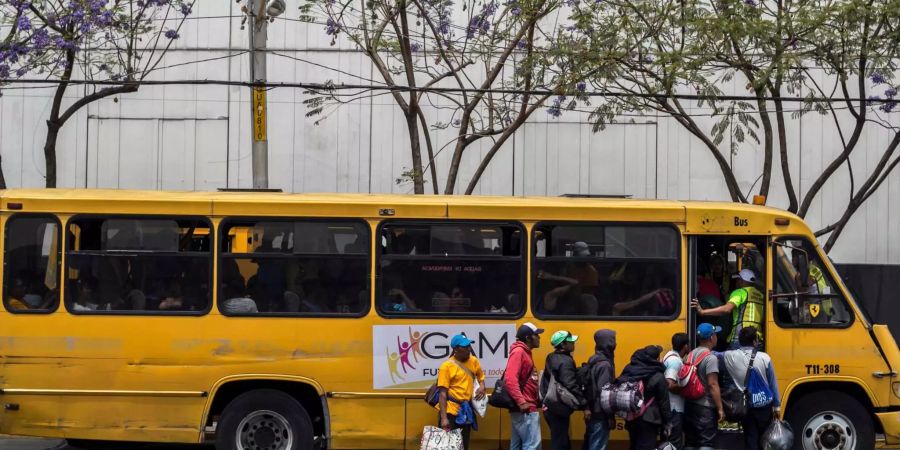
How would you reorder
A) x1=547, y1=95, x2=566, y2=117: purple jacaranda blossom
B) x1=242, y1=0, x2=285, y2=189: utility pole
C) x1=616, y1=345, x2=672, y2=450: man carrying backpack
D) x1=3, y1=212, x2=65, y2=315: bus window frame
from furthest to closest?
x1=547, y1=95, x2=566, y2=117: purple jacaranda blossom < x1=242, y1=0, x2=285, y2=189: utility pole < x1=3, y1=212, x2=65, y2=315: bus window frame < x1=616, y1=345, x2=672, y2=450: man carrying backpack

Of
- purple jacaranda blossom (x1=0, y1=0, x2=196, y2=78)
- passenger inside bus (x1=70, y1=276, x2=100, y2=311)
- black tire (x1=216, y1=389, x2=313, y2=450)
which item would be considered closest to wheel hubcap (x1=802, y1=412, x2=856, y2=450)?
black tire (x1=216, y1=389, x2=313, y2=450)

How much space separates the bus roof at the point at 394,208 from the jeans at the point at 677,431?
1.79 meters

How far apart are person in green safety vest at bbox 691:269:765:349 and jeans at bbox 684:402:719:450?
2.52ft

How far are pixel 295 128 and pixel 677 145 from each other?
6.73 m

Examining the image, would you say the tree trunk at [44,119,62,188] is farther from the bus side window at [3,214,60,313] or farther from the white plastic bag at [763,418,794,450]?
the white plastic bag at [763,418,794,450]

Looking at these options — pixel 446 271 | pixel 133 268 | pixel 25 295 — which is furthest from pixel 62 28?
pixel 446 271

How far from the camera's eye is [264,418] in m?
10.2

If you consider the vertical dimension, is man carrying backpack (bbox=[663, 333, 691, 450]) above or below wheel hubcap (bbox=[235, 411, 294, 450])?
above

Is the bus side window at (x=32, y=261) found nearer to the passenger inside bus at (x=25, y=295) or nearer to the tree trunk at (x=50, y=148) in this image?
the passenger inside bus at (x=25, y=295)

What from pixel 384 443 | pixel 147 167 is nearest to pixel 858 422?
pixel 384 443

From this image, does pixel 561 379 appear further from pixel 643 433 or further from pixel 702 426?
pixel 702 426

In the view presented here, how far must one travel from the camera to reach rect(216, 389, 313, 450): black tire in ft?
33.1

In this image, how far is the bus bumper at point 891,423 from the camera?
10.2m

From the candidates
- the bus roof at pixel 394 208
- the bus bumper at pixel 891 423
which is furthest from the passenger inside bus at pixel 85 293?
the bus bumper at pixel 891 423
